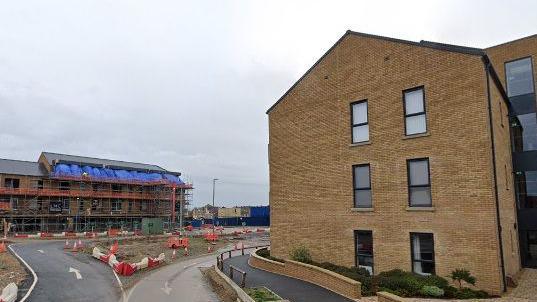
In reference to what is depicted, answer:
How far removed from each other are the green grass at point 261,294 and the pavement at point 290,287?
408 mm

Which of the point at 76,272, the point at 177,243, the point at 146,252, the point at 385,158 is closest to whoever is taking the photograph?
the point at 385,158

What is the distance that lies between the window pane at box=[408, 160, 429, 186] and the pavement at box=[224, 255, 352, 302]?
19.3ft

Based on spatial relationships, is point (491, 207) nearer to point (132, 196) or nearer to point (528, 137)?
point (528, 137)

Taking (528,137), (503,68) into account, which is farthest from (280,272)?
(503,68)

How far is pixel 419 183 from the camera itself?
1848cm

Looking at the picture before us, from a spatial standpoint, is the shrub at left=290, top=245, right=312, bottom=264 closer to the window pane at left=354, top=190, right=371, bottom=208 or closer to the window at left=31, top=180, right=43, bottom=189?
the window pane at left=354, top=190, right=371, bottom=208

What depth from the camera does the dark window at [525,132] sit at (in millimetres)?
24812

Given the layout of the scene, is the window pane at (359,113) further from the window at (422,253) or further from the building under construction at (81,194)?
the building under construction at (81,194)

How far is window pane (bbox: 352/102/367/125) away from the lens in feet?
69.2

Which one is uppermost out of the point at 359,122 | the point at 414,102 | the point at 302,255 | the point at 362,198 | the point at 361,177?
the point at 414,102

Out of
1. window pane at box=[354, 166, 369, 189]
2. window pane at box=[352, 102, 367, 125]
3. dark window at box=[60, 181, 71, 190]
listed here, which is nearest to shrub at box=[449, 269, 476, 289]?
window pane at box=[354, 166, 369, 189]

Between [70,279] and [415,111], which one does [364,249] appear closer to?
[415,111]

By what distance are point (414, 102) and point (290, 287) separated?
949 centimetres

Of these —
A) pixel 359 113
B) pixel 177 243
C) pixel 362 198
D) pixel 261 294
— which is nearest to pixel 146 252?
pixel 177 243
